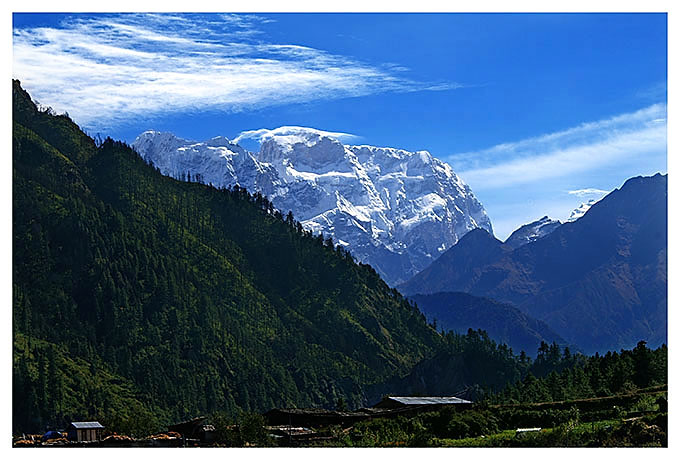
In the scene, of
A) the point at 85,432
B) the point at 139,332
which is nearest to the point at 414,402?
the point at 85,432

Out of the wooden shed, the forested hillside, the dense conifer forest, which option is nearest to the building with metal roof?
the wooden shed

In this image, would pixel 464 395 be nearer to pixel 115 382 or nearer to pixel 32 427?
pixel 115 382

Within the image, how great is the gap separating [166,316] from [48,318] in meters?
25.2

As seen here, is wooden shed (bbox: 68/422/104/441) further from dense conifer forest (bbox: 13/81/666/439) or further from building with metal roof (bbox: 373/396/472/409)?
Result: dense conifer forest (bbox: 13/81/666/439)

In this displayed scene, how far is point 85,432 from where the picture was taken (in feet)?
250

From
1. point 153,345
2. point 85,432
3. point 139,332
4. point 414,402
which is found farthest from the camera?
point 139,332

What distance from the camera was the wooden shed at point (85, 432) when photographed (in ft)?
241

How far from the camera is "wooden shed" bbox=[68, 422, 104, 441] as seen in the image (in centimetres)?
7350

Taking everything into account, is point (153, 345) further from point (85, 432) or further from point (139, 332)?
point (85, 432)

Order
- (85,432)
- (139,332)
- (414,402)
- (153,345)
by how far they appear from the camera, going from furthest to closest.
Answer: (139,332), (153,345), (85,432), (414,402)

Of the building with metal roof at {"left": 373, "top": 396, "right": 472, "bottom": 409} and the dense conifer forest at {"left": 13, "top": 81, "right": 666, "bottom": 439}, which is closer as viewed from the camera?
the building with metal roof at {"left": 373, "top": 396, "right": 472, "bottom": 409}

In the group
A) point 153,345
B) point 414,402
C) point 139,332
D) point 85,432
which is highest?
point 139,332

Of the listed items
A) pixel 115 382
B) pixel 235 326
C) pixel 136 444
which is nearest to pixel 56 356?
pixel 115 382

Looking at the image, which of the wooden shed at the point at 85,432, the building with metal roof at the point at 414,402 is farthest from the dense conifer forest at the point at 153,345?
the building with metal roof at the point at 414,402
